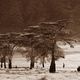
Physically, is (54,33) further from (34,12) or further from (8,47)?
(34,12)

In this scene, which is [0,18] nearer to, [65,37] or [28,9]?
[28,9]

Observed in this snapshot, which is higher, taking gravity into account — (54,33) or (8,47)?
(54,33)

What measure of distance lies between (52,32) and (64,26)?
1.22 m

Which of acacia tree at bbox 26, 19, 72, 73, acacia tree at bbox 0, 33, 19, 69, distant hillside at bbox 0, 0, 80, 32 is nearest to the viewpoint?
acacia tree at bbox 26, 19, 72, 73

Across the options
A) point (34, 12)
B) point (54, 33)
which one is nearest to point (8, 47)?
point (54, 33)

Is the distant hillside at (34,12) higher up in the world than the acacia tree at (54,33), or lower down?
higher up

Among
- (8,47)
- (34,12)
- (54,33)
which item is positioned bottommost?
(8,47)

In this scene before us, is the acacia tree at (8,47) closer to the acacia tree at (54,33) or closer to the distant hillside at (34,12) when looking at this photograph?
the acacia tree at (54,33)

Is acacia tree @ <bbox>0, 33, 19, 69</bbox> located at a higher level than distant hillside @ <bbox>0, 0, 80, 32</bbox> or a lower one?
lower

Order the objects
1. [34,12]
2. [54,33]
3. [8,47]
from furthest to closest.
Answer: [34,12]
[8,47]
[54,33]

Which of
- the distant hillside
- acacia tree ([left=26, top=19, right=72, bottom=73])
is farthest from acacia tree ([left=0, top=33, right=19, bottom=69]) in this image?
the distant hillside

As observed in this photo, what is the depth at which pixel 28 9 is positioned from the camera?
134m

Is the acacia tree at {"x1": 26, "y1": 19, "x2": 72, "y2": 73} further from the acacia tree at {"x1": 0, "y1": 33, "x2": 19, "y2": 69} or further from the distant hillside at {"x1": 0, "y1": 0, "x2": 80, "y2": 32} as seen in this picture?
the distant hillside at {"x1": 0, "y1": 0, "x2": 80, "y2": 32}

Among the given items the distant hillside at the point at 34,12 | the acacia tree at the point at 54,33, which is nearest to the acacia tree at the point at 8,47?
the acacia tree at the point at 54,33
